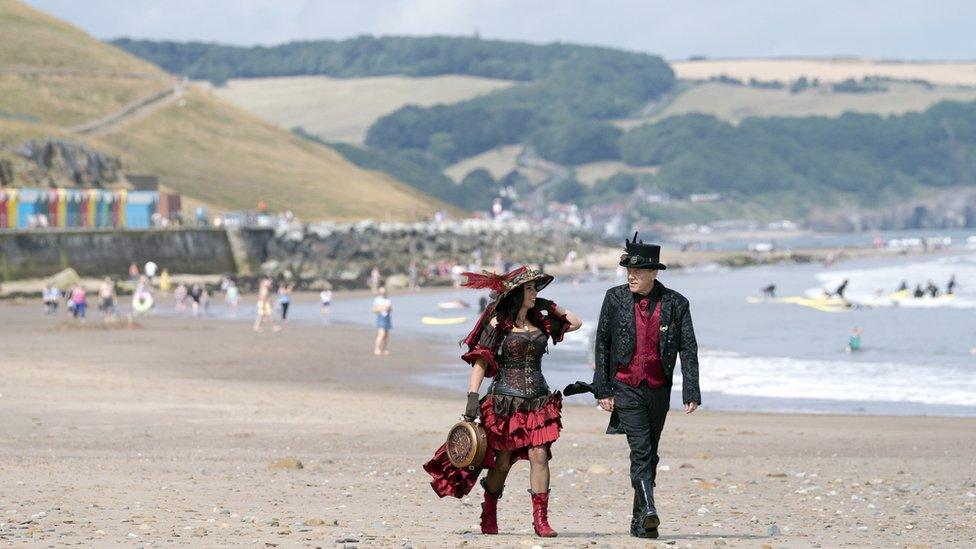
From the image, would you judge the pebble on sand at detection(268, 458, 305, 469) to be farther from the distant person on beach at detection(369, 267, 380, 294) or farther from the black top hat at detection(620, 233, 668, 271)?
the distant person on beach at detection(369, 267, 380, 294)

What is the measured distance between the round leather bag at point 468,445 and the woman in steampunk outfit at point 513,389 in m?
0.07

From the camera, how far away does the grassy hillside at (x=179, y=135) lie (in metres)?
106

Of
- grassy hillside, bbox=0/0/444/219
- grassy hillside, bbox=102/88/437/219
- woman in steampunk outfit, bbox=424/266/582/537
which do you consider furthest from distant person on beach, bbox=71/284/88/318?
grassy hillside, bbox=102/88/437/219

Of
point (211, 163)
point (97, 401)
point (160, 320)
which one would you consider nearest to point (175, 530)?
point (97, 401)

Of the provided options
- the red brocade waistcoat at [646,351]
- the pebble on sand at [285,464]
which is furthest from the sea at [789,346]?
the red brocade waistcoat at [646,351]

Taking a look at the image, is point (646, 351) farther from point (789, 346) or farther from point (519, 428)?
A: point (789, 346)

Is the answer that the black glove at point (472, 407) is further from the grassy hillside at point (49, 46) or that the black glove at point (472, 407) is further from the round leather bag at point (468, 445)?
the grassy hillside at point (49, 46)

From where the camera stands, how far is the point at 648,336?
10.1m

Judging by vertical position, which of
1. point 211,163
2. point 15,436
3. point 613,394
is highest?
point 211,163

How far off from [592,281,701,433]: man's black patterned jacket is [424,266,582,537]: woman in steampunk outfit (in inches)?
8.7

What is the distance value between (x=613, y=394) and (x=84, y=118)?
105763 millimetres

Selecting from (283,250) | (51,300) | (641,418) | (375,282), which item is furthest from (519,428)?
(283,250)

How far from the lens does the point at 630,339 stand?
10.1 metres

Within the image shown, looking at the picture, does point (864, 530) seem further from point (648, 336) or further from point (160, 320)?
point (160, 320)
